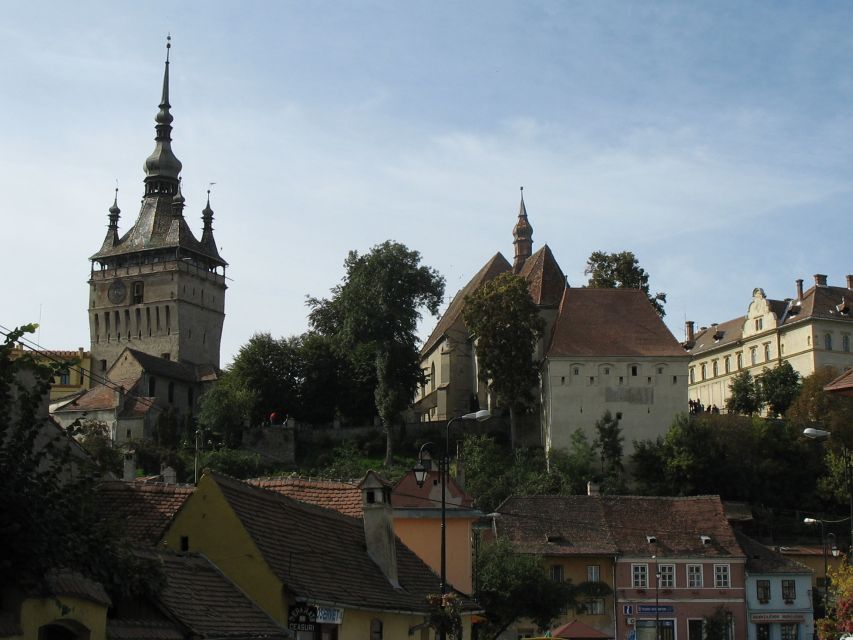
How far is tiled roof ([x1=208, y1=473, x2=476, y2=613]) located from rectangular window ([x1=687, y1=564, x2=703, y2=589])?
35.4 meters

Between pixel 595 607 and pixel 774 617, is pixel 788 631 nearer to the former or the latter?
pixel 774 617

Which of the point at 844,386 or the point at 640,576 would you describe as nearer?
the point at 844,386

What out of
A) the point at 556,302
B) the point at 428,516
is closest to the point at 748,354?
the point at 556,302

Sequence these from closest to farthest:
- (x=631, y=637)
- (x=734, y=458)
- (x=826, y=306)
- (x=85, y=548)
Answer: (x=85, y=548) < (x=631, y=637) < (x=734, y=458) < (x=826, y=306)

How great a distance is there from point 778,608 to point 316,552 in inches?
1661

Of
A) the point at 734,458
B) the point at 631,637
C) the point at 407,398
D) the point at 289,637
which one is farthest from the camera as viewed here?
the point at 407,398

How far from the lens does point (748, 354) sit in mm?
118875

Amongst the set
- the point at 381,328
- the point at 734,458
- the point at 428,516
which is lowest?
the point at 428,516

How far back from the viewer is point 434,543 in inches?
1399

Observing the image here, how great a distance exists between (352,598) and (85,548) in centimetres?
791

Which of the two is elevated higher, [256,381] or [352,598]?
[256,381]

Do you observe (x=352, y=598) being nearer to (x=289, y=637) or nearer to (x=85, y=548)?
(x=289, y=637)

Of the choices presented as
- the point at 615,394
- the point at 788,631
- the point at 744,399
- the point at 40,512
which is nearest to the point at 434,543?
the point at 40,512

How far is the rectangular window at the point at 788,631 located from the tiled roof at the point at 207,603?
147 ft
